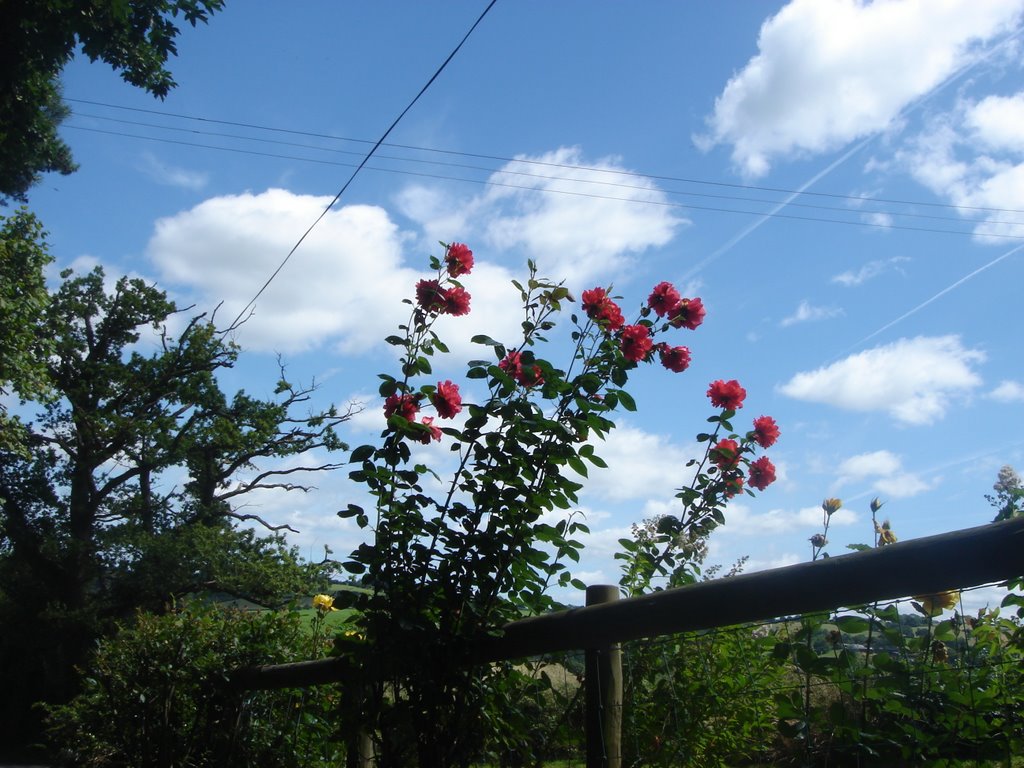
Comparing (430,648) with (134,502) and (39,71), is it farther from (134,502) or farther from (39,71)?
(134,502)

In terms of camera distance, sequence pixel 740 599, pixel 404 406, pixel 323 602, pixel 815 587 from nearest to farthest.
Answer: pixel 815 587 → pixel 740 599 → pixel 404 406 → pixel 323 602

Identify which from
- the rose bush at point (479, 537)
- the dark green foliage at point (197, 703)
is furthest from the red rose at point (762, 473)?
the dark green foliage at point (197, 703)

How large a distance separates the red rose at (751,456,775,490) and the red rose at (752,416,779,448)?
0.16 feet

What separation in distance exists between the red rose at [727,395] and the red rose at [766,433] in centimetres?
8

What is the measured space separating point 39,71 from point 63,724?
20.1ft

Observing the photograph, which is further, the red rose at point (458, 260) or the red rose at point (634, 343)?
the red rose at point (458, 260)

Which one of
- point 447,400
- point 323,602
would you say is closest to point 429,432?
point 447,400

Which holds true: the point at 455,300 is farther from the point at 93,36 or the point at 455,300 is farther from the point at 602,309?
the point at 93,36

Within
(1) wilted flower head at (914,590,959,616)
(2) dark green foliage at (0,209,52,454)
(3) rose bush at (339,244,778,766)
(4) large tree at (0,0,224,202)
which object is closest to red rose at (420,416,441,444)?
(3) rose bush at (339,244,778,766)

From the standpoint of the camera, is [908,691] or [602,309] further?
[602,309]

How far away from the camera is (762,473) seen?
2.43 meters

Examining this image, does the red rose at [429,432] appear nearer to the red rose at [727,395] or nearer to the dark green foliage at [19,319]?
the red rose at [727,395]

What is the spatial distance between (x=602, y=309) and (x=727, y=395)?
0.47 metres

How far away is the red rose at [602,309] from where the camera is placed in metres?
2.37
